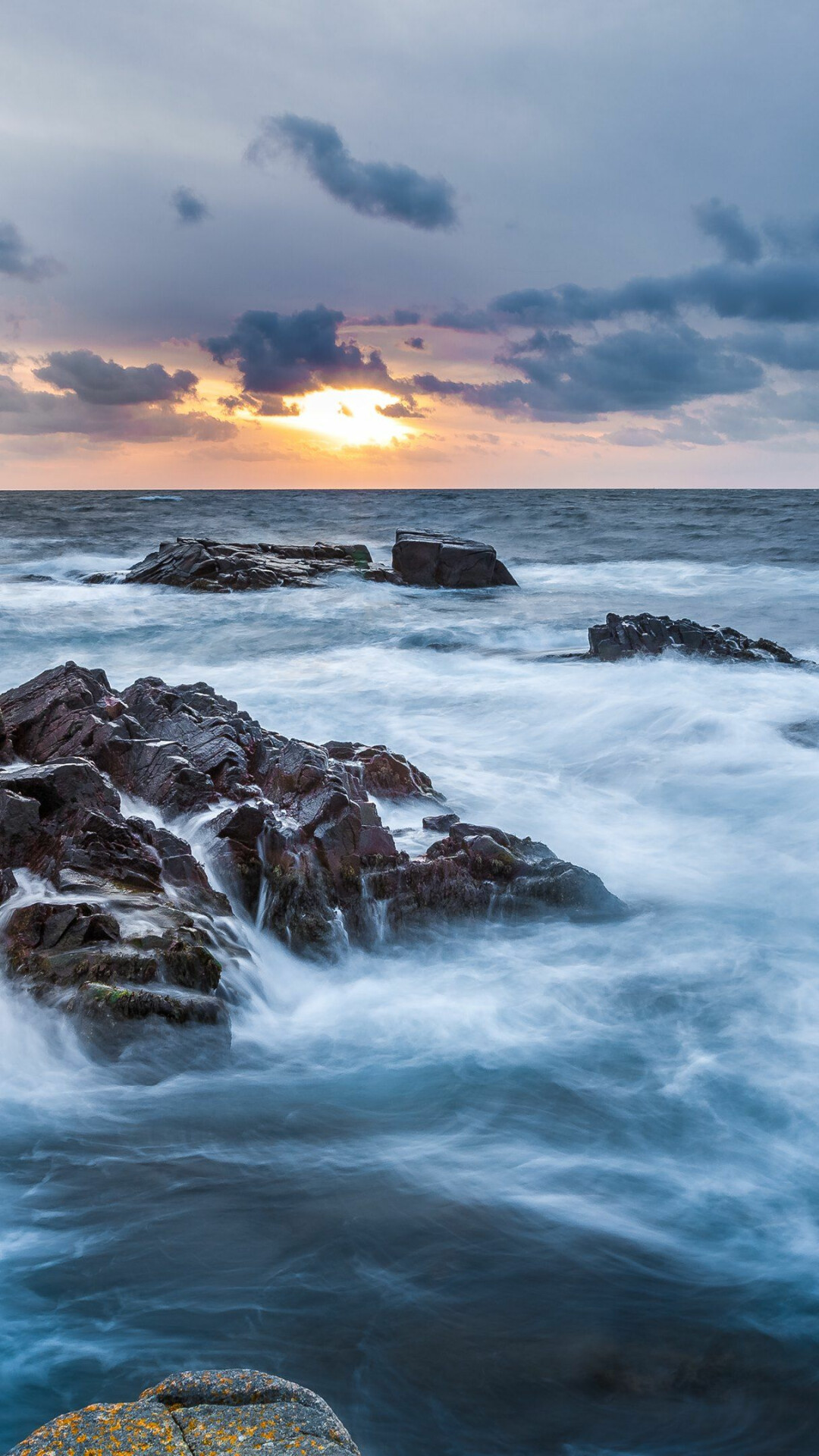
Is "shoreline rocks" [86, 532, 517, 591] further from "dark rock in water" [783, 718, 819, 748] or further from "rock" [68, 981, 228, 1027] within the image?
"rock" [68, 981, 228, 1027]

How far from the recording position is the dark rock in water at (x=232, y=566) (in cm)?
2369

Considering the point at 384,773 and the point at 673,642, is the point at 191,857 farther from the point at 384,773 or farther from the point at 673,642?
the point at 673,642

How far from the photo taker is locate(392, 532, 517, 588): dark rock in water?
25688mm

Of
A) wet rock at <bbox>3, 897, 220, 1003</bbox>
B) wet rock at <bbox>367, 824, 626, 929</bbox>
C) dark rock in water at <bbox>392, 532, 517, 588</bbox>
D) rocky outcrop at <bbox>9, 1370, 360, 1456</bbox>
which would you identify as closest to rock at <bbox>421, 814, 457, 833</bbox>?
wet rock at <bbox>367, 824, 626, 929</bbox>

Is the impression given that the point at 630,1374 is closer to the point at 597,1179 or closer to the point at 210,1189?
the point at 597,1179

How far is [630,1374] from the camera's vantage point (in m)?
Result: 3.43

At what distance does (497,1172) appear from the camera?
462 centimetres

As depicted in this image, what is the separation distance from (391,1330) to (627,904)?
4192 millimetres

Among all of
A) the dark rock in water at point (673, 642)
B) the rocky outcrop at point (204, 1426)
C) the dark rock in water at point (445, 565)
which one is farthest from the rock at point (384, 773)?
the dark rock in water at point (445, 565)

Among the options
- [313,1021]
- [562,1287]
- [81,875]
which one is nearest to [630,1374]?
[562,1287]

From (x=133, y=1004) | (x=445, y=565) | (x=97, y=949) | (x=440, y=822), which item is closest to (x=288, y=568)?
(x=445, y=565)

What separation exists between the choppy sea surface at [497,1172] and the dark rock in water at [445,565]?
16.4m

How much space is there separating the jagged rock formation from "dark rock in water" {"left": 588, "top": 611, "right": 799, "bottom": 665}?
23.2 feet

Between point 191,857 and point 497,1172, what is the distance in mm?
2837
